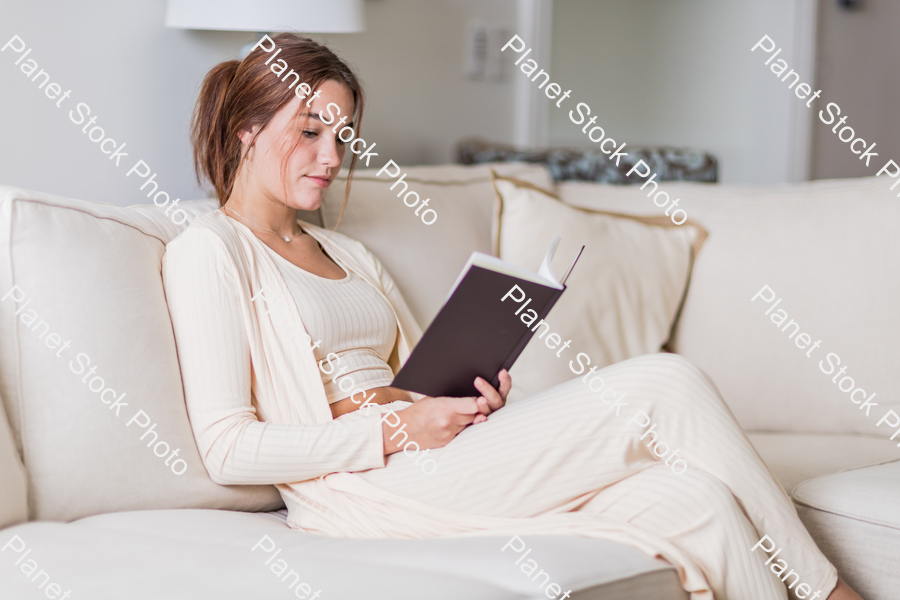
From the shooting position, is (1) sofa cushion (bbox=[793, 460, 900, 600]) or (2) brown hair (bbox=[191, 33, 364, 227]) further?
(2) brown hair (bbox=[191, 33, 364, 227])

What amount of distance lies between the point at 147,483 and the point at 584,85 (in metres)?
3.06

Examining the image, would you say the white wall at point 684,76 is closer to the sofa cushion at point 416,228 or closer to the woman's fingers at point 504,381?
the sofa cushion at point 416,228

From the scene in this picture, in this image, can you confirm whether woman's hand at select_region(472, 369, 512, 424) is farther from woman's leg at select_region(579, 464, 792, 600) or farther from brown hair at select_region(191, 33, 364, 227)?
brown hair at select_region(191, 33, 364, 227)

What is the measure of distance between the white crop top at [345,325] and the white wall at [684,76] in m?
2.20

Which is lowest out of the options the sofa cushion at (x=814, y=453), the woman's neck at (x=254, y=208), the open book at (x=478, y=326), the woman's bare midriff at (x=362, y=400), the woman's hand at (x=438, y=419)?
the sofa cushion at (x=814, y=453)

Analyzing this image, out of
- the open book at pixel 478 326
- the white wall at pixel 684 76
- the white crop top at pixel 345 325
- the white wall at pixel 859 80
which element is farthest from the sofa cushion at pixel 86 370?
the white wall at pixel 859 80

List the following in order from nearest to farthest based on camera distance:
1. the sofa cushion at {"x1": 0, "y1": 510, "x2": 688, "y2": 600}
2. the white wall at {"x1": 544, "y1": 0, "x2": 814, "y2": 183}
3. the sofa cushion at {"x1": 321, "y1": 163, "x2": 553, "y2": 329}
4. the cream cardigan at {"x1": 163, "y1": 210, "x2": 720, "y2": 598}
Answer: the sofa cushion at {"x1": 0, "y1": 510, "x2": 688, "y2": 600} → the cream cardigan at {"x1": 163, "y1": 210, "x2": 720, "y2": 598} → the sofa cushion at {"x1": 321, "y1": 163, "x2": 553, "y2": 329} → the white wall at {"x1": 544, "y1": 0, "x2": 814, "y2": 183}

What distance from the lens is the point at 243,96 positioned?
4.35ft

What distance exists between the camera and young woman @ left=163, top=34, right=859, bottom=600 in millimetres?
1055

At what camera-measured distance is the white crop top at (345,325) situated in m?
1.28

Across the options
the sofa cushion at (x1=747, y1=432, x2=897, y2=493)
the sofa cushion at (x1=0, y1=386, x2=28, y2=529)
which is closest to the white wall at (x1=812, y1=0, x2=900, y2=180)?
the sofa cushion at (x1=747, y1=432, x2=897, y2=493)

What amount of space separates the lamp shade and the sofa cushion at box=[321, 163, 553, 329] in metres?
0.30

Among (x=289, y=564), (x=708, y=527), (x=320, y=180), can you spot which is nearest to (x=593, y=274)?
(x=320, y=180)

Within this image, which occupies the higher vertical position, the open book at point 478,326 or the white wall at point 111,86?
the white wall at point 111,86
